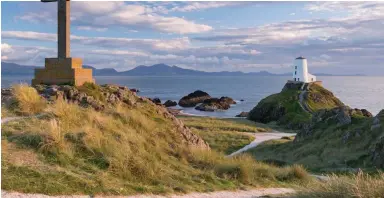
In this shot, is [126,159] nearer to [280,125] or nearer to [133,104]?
[133,104]

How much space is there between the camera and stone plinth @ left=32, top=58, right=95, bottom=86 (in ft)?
60.9

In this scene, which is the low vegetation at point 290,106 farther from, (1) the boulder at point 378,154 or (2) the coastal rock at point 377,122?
(1) the boulder at point 378,154

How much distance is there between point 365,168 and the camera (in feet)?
71.9

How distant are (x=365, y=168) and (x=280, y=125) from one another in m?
→ 45.6

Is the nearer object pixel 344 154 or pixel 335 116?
pixel 344 154

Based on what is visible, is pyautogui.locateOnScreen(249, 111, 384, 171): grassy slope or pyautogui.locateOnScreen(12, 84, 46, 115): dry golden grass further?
pyautogui.locateOnScreen(249, 111, 384, 171): grassy slope

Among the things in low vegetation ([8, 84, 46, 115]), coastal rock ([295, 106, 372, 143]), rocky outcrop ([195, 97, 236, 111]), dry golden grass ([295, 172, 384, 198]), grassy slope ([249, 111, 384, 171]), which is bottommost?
rocky outcrop ([195, 97, 236, 111])

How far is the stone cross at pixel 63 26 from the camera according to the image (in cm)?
1830

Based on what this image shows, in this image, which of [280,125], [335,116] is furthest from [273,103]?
[335,116]

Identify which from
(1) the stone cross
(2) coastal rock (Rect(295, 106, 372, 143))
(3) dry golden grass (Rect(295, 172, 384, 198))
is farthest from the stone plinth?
(2) coastal rock (Rect(295, 106, 372, 143))

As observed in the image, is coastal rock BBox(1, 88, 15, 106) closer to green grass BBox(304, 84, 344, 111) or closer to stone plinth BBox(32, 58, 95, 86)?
stone plinth BBox(32, 58, 95, 86)

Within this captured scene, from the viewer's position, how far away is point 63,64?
1852 cm

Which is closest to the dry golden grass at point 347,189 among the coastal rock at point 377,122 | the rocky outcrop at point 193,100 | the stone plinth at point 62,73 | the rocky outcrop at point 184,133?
the rocky outcrop at point 184,133

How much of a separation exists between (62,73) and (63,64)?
49cm
